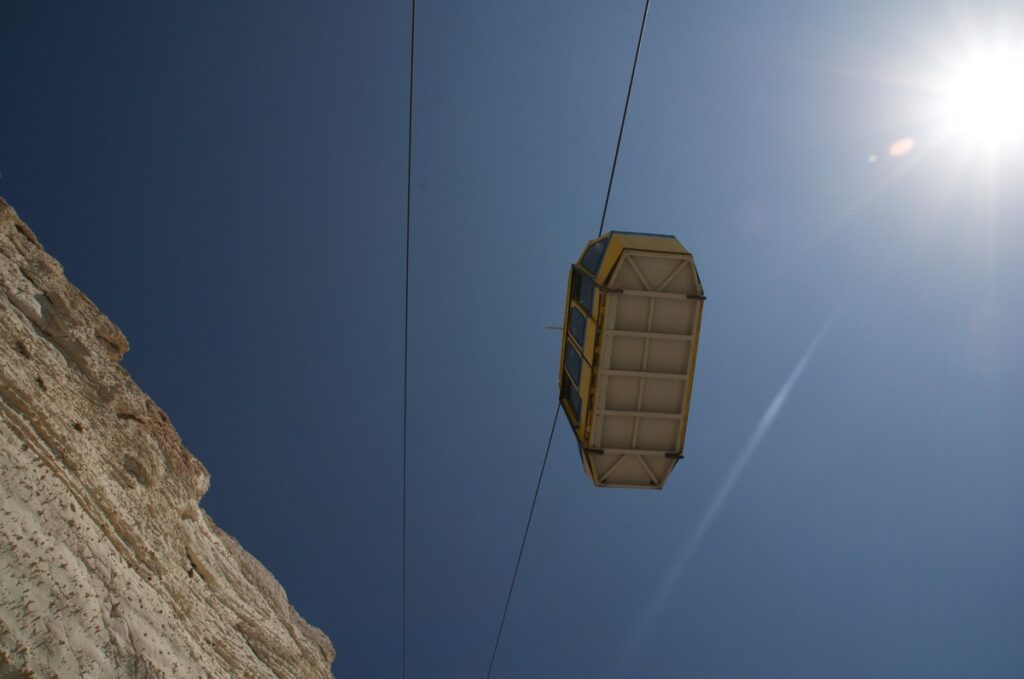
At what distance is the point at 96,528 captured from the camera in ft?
25.0

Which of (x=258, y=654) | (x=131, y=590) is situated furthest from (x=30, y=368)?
(x=258, y=654)

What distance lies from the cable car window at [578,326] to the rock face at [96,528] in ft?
26.2

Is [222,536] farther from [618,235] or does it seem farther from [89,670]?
[618,235]

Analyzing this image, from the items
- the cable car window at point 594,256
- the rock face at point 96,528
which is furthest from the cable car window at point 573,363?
the rock face at point 96,528

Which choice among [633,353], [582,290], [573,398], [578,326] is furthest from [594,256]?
[573,398]

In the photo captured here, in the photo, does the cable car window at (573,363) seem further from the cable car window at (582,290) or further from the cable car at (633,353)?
the cable car window at (582,290)

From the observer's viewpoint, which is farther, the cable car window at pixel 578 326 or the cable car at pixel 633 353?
the cable car window at pixel 578 326

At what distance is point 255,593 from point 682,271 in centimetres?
1274

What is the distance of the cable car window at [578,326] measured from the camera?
968cm

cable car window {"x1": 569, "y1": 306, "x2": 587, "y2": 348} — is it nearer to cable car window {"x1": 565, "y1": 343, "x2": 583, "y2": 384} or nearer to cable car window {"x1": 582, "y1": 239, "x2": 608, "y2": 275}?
cable car window {"x1": 565, "y1": 343, "x2": 583, "y2": 384}

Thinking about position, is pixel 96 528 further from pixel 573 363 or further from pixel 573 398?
pixel 573 363

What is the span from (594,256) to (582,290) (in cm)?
70

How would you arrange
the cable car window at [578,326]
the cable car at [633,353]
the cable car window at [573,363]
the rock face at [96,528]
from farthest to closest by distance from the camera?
the cable car window at [573,363] → the cable car window at [578,326] → the cable car at [633,353] → the rock face at [96,528]

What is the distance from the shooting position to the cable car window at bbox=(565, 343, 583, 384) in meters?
10.1
